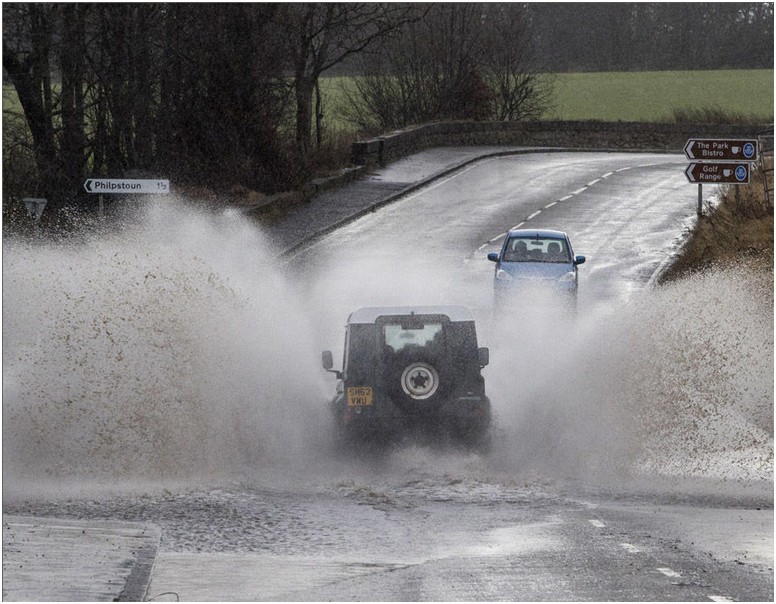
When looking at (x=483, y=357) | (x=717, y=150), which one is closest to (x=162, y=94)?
(x=717, y=150)

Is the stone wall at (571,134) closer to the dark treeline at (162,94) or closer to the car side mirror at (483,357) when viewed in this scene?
the dark treeline at (162,94)

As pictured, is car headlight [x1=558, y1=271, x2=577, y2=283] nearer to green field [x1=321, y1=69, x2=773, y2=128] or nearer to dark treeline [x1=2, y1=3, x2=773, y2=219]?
dark treeline [x1=2, y1=3, x2=773, y2=219]

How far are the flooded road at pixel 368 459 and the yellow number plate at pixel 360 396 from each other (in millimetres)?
659

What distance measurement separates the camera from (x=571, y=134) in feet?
212

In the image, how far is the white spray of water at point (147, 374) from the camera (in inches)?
659

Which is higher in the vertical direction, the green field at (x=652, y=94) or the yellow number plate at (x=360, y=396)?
the green field at (x=652, y=94)

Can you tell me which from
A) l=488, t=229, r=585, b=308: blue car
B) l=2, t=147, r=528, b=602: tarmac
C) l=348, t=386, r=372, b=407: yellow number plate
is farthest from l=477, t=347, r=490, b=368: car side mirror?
l=488, t=229, r=585, b=308: blue car

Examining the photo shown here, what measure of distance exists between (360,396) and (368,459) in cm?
72

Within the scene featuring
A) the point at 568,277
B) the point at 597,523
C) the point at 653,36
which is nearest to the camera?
the point at 597,523

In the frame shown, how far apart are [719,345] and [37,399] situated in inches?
418

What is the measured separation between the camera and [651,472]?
16.4m

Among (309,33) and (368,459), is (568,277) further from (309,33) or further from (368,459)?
(309,33)

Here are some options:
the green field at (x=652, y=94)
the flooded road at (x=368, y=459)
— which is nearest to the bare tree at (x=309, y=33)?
the green field at (x=652, y=94)

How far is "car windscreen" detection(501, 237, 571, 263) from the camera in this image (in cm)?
2728
